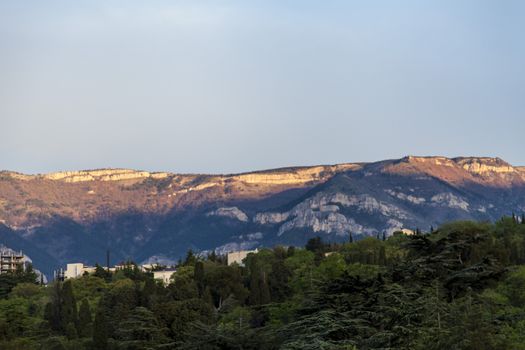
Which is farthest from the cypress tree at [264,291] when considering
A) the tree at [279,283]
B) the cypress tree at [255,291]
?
the tree at [279,283]

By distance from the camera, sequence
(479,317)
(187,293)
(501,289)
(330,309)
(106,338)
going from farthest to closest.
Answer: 1. (187,293)
2. (106,338)
3. (501,289)
4. (330,309)
5. (479,317)

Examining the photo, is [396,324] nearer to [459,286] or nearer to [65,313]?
[459,286]

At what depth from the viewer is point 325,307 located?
7925 cm

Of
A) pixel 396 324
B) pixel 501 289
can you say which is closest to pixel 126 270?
pixel 501 289

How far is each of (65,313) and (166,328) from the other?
123 ft

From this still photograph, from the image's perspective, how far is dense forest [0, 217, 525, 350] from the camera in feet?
222

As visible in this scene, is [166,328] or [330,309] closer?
[330,309]

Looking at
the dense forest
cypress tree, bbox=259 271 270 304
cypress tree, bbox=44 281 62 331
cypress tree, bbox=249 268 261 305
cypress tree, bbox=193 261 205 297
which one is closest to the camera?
the dense forest

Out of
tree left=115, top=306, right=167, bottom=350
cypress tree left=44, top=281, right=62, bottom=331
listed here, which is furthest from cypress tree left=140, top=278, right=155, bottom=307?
tree left=115, top=306, right=167, bottom=350

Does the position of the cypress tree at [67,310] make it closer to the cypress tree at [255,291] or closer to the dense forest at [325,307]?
the dense forest at [325,307]

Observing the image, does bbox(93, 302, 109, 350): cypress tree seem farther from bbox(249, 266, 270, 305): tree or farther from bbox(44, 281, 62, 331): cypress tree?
bbox(249, 266, 270, 305): tree

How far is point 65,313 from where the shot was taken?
5000 inches

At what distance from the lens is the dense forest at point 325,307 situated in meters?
67.6

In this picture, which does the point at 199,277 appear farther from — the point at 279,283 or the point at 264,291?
the point at 264,291
